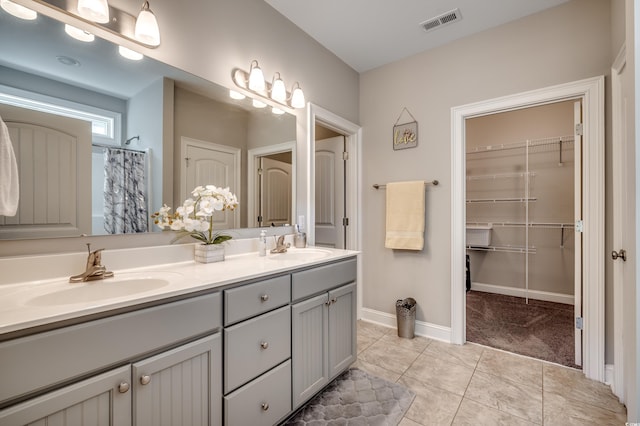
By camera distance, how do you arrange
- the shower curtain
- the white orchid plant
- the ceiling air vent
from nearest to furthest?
1. the shower curtain
2. the white orchid plant
3. the ceiling air vent

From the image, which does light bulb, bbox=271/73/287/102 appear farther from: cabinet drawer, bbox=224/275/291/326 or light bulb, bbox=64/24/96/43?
cabinet drawer, bbox=224/275/291/326

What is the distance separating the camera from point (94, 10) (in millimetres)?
1269

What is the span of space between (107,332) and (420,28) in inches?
113

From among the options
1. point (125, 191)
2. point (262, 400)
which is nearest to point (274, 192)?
point (125, 191)

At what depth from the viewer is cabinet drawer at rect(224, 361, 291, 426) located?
49.2 inches

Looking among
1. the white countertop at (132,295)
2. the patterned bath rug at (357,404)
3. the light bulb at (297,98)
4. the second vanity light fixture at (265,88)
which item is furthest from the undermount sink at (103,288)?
the light bulb at (297,98)

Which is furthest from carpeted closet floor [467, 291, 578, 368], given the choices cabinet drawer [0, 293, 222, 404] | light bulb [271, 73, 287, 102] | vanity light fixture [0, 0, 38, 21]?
vanity light fixture [0, 0, 38, 21]

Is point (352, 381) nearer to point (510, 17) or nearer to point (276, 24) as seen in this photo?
point (276, 24)

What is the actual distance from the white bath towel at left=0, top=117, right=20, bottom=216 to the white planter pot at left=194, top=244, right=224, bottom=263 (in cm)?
75

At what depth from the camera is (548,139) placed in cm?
357

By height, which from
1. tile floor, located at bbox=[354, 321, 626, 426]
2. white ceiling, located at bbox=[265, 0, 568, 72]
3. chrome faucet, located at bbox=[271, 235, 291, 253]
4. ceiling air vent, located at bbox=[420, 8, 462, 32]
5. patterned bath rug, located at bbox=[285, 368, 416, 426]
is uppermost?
white ceiling, located at bbox=[265, 0, 568, 72]

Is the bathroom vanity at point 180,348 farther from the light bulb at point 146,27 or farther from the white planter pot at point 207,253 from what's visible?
the light bulb at point 146,27

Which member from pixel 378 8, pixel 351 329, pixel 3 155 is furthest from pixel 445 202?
pixel 3 155

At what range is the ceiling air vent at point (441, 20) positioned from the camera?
2.22 meters
